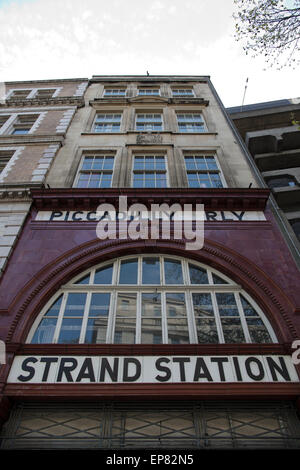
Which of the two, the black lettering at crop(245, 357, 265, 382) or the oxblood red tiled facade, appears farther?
→ the black lettering at crop(245, 357, 265, 382)

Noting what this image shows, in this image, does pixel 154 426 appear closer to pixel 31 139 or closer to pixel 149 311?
pixel 149 311

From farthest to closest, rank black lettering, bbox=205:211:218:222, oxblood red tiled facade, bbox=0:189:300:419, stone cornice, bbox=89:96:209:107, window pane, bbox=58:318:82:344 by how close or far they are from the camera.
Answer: stone cornice, bbox=89:96:209:107 → black lettering, bbox=205:211:218:222 → window pane, bbox=58:318:82:344 → oxblood red tiled facade, bbox=0:189:300:419

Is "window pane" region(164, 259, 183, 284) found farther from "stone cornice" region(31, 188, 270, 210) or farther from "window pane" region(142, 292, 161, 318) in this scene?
"stone cornice" region(31, 188, 270, 210)

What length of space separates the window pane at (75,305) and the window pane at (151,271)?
81.6 inches

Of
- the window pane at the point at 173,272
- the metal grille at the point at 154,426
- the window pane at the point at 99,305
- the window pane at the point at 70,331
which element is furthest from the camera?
the window pane at the point at 173,272

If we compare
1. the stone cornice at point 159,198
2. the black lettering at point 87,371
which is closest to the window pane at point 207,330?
the black lettering at point 87,371

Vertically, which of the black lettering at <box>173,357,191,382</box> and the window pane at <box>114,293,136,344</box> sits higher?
the window pane at <box>114,293,136,344</box>

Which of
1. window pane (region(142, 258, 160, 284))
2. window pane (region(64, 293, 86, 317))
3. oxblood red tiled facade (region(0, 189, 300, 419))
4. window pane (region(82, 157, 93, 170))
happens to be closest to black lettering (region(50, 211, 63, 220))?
oxblood red tiled facade (region(0, 189, 300, 419))

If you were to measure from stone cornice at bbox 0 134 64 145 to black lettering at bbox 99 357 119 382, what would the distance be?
12.3 meters

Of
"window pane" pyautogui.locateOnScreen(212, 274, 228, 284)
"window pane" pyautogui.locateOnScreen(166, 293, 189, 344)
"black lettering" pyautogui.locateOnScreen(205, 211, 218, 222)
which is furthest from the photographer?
"black lettering" pyautogui.locateOnScreen(205, 211, 218, 222)

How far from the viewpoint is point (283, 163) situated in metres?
18.7

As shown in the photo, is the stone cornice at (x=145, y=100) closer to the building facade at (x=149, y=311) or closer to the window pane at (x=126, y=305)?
the building facade at (x=149, y=311)

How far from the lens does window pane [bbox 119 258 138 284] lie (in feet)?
33.6

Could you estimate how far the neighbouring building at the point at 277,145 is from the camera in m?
16.0
